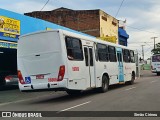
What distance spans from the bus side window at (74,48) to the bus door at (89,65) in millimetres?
702

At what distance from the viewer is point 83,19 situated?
146 ft

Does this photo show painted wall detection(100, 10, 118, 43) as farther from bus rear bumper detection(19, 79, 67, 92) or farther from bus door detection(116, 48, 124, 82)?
bus rear bumper detection(19, 79, 67, 92)

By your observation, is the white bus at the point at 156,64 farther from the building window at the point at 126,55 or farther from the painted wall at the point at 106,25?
the building window at the point at 126,55

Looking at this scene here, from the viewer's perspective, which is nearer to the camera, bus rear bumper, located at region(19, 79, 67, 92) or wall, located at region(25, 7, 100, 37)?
bus rear bumper, located at region(19, 79, 67, 92)

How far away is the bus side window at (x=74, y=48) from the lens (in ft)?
48.0

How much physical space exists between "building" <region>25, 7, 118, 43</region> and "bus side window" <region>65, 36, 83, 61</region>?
27382 millimetres

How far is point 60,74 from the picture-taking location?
1405 centimetres

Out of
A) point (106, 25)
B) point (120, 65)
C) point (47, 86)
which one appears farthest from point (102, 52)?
point (106, 25)

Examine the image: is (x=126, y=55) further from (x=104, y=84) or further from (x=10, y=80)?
(x=10, y=80)

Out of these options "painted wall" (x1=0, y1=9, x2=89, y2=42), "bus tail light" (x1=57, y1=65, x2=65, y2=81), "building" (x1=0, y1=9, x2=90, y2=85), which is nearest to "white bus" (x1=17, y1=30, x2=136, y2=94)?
"bus tail light" (x1=57, y1=65, x2=65, y2=81)

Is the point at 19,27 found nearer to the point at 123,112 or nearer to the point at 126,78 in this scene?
the point at 126,78

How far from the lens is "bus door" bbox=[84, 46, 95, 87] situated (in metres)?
16.2

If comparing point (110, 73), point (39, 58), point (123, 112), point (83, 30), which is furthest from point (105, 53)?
point (83, 30)

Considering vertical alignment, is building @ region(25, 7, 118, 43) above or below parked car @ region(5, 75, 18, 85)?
above
